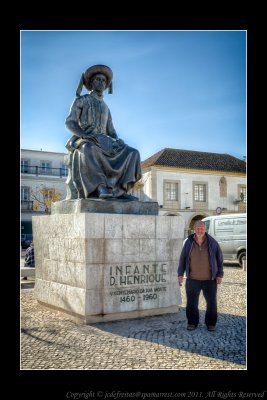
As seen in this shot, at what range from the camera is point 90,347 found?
175 inches

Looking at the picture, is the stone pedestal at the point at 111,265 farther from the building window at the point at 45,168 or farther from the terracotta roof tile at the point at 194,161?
the building window at the point at 45,168

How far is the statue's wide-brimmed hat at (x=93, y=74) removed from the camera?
6.65 m

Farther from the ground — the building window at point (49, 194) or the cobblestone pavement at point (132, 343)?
the building window at point (49, 194)

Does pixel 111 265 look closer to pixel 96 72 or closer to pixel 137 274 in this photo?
pixel 137 274

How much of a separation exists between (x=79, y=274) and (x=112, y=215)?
0.92 metres

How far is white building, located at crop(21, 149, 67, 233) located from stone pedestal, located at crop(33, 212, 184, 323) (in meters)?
27.7

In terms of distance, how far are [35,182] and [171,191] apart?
1214 cm

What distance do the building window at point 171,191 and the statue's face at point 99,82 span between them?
29.9 m

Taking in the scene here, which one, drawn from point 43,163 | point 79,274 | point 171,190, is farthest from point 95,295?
point 43,163

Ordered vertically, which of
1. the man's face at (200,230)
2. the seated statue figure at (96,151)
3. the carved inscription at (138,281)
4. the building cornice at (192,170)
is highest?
the building cornice at (192,170)

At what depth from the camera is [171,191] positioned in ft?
120

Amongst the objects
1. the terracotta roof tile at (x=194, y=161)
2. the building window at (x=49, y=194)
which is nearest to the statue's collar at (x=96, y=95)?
the building window at (x=49, y=194)

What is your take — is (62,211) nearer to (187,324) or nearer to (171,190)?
(187,324)

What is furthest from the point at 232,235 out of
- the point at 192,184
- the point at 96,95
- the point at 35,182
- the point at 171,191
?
the point at 35,182
